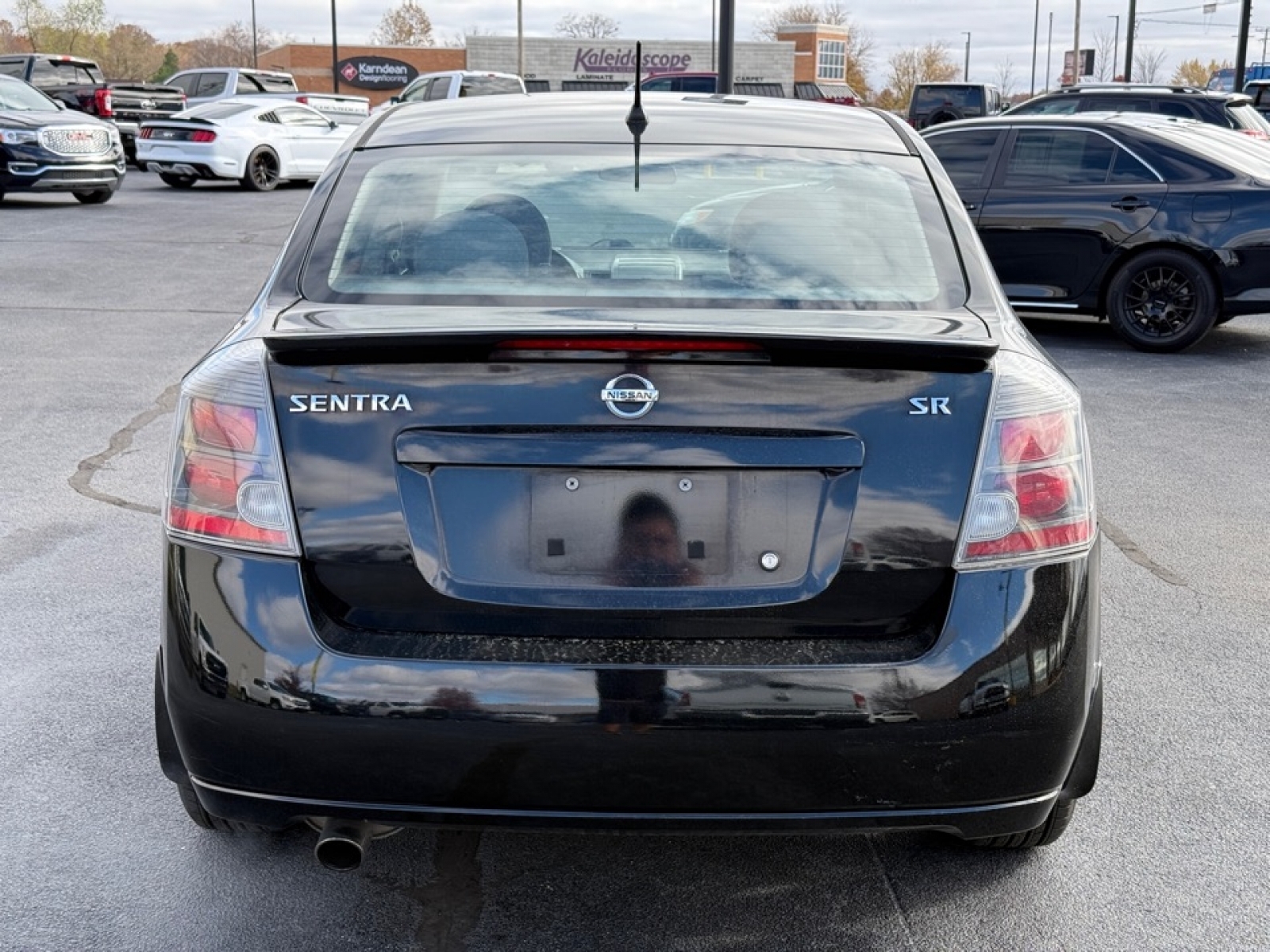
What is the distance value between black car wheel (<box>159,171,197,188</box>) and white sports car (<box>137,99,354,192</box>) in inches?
0.5

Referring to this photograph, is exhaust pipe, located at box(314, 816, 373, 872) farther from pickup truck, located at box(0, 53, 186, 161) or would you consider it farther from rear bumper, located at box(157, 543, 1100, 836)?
pickup truck, located at box(0, 53, 186, 161)

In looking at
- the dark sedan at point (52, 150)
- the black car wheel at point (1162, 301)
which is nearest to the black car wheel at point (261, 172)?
the dark sedan at point (52, 150)

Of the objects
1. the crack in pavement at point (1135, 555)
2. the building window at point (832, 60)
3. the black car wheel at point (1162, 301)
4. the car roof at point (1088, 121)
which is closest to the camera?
the crack in pavement at point (1135, 555)

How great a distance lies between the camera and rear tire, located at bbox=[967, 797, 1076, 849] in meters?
3.18

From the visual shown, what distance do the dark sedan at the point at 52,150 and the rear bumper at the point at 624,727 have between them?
1889 cm

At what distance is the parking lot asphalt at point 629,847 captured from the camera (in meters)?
3.15

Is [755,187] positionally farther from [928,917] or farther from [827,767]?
Result: [928,917]

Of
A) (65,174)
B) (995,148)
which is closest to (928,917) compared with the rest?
(995,148)

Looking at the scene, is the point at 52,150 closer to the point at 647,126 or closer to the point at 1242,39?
the point at 647,126

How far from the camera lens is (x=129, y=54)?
115438 millimetres

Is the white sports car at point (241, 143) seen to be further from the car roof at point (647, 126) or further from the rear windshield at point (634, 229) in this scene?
the rear windshield at point (634, 229)

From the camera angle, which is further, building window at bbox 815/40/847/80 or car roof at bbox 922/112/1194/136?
building window at bbox 815/40/847/80

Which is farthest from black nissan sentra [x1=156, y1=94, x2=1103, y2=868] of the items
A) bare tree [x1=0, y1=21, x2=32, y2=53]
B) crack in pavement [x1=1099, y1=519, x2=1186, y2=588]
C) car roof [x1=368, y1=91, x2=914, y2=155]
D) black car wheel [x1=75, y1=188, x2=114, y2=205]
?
bare tree [x1=0, y1=21, x2=32, y2=53]

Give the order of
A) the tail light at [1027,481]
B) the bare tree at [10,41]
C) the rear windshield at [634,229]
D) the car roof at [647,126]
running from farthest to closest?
the bare tree at [10,41] → the car roof at [647,126] → the rear windshield at [634,229] → the tail light at [1027,481]
